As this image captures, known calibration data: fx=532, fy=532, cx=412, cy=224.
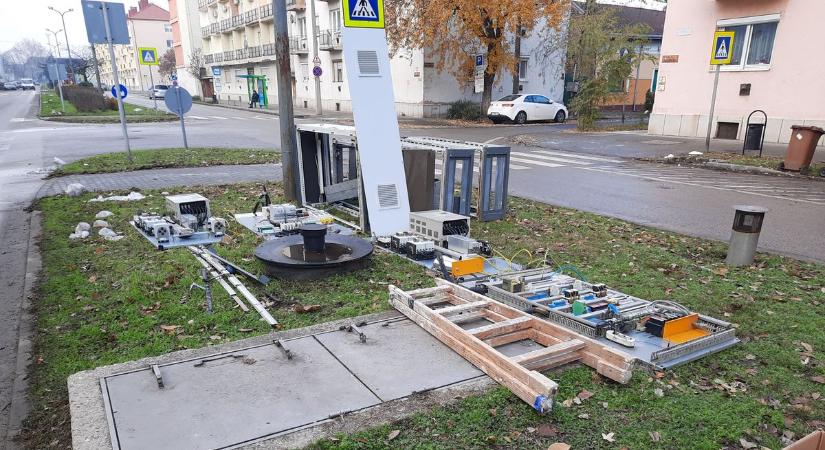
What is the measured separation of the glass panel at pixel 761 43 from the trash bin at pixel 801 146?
6.44 m

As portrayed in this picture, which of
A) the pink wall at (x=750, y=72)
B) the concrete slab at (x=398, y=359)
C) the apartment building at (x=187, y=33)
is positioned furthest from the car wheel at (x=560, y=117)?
the apartment building at (x=187, y=33)

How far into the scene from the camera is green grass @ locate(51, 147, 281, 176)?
13.1 meters

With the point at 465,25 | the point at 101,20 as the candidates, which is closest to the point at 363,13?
the point at 101,20

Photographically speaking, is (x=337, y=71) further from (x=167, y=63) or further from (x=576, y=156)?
(x=167, y=63)

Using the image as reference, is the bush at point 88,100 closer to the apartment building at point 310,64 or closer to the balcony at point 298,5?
the apartment building at point 310,64

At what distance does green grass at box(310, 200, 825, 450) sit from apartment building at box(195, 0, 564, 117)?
16079 mm

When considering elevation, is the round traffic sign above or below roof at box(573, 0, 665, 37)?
below

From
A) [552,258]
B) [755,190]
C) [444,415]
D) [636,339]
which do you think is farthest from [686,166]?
[444,415]

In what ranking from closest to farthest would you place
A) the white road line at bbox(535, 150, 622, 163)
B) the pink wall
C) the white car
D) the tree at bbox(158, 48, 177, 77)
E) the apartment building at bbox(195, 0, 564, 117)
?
the white road line at bbox(535, 150, 622, 163)
the pink wall
the white car
the apartment building at bbox(195, 0, 564, 117)
the tree at bbox(158, 48, 177, 77)

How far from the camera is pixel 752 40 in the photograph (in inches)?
714

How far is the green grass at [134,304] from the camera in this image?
386 centimetres

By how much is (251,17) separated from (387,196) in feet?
160

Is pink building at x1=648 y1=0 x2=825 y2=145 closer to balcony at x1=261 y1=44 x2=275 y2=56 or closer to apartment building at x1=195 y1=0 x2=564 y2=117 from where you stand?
apartment building at x1=195 y1=0 x2=564 y2=117

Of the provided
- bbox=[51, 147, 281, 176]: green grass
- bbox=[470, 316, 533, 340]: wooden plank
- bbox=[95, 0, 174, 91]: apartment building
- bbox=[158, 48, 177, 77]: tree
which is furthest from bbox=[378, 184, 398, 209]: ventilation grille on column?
bbox=[95, 0, 174, 91]: apartment building
